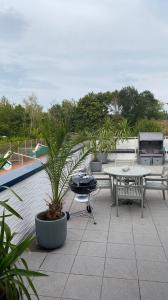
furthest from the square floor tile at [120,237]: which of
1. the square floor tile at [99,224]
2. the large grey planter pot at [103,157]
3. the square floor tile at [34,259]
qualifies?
the large grey planter pot at [103,157]

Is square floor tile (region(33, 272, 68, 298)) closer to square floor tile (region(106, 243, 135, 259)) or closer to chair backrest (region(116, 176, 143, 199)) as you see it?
square floor tile (region(106, 243, 135, 259))

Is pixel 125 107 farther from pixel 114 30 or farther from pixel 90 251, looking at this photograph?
pixel 90 251

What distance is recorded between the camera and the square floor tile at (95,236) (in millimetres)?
3460

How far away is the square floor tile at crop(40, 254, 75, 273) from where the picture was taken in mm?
2744

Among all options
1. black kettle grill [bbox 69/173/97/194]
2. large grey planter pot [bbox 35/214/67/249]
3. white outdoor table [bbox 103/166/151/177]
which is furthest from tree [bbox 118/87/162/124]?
large grey planter pot [bbox 35/214/67/249]

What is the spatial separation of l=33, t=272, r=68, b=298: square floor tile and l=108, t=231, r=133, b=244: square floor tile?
1.00m

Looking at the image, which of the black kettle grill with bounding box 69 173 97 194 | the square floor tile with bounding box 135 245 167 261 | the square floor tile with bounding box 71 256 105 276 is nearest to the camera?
the square floor tile with bounding box 71 256 105 276

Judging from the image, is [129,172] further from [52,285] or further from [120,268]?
[52,285]

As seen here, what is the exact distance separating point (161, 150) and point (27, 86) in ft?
75.1

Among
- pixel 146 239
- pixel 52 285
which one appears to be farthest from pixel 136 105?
pixel 52 285

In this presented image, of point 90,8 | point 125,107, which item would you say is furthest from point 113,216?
point 125,107

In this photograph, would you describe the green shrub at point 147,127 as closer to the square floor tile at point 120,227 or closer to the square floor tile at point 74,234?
the square floor tile at point 120,227

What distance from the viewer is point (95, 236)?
11.7 feet

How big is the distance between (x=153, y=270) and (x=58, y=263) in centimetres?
105
